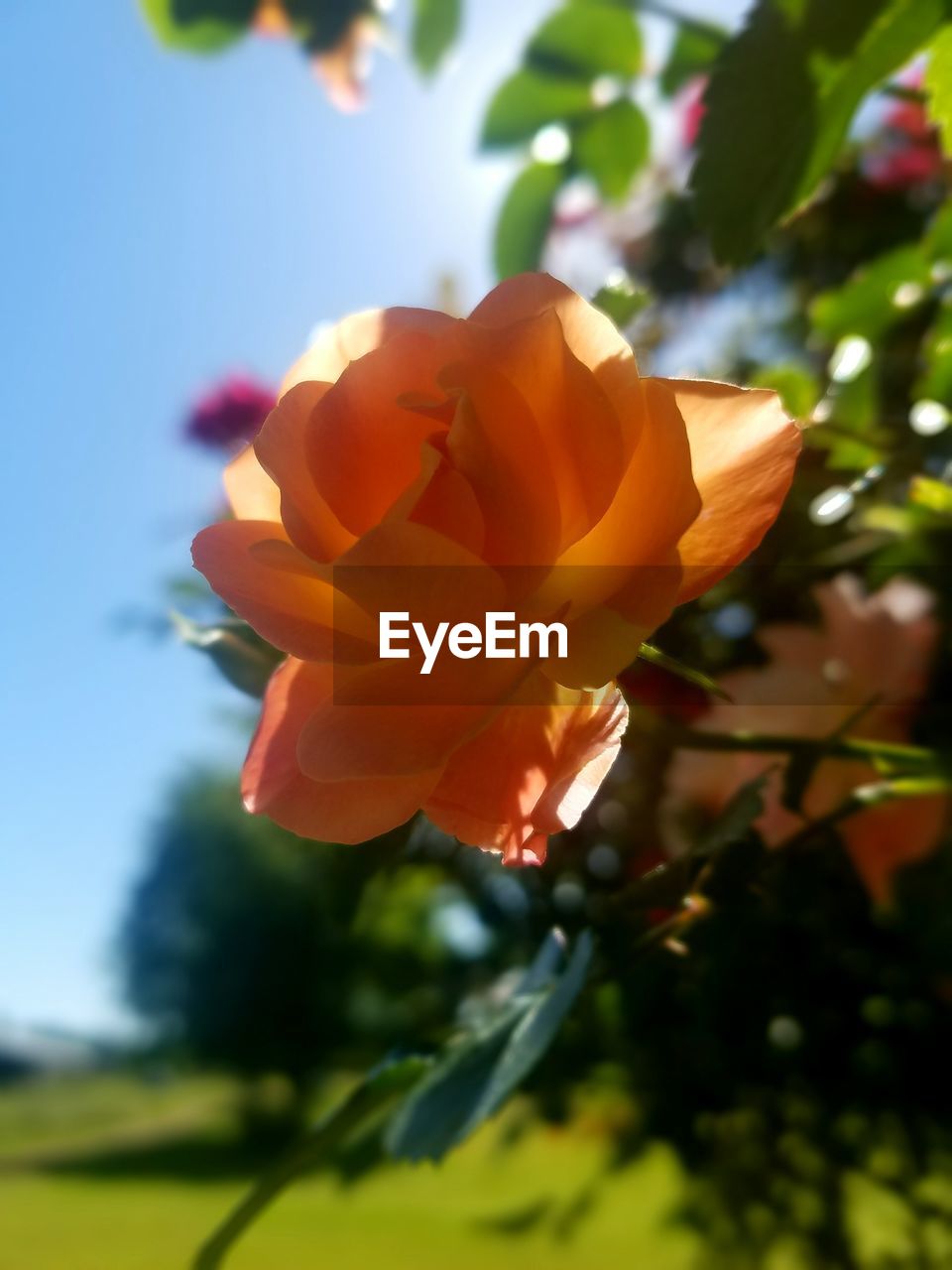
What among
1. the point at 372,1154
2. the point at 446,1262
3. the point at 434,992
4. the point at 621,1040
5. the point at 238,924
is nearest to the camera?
the point at 372,1154

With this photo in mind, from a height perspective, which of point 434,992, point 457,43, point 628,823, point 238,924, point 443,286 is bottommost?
point 238,924

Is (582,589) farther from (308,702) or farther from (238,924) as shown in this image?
(238,924)

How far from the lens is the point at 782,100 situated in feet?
0.64

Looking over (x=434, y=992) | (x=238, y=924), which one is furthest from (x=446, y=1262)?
(x=238, y=924)

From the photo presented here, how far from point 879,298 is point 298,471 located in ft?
1.05

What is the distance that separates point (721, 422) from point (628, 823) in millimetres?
259

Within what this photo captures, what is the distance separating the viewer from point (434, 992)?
574mm

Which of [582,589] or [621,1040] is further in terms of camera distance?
[621,1040]

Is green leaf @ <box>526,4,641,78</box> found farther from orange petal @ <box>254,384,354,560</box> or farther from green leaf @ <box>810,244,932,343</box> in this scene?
orange petal @ <box>254,384,354,560</box>

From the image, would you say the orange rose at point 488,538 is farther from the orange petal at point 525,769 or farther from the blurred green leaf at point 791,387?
the blurred green leaf at point 791,387

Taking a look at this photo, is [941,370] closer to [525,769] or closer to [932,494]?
[932,494]

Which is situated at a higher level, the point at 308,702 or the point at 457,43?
the point at 457,43

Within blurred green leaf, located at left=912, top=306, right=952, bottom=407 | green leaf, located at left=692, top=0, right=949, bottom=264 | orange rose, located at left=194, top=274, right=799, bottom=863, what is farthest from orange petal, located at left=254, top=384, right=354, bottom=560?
blurred green leaf, located at left=912, top=306, right=952, bottom=407

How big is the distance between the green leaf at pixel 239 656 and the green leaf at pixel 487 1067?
0.08 meters
